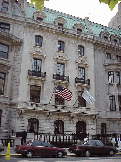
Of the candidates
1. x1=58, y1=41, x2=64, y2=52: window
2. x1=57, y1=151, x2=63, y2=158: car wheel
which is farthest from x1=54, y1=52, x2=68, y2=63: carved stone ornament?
x1=57, y1=151, x2=63, y2=158: car wheel

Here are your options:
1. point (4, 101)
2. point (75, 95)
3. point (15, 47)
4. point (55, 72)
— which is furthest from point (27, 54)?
point (75, 95)

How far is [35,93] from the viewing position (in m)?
25.5

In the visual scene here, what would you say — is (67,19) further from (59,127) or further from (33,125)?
(33,125)

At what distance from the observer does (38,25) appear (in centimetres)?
2762

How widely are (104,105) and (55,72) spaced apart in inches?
367

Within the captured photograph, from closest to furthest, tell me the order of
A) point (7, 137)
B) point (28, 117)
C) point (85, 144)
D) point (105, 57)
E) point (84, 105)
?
point (85, 144) < point (7, 137) < point (28, 117) < point (84, 105) < point (105, 57)

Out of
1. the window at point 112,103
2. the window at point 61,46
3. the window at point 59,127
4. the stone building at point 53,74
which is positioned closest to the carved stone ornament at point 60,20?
the stone building at point 53,74

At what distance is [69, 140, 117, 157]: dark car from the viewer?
16325mm

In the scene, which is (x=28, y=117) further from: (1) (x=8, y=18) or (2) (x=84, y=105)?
(1) (x=8, y=18)

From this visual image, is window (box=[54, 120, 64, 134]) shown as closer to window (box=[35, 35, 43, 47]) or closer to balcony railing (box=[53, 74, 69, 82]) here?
balcony railing (box=[53, 74, 69, 82])

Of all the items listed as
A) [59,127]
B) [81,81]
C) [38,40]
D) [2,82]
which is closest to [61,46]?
[38,40]

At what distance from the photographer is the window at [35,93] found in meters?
25.2

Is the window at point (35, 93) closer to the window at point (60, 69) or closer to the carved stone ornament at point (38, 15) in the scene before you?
the window at point (60, 69)

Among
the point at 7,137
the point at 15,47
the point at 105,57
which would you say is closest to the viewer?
the point at 7,137
